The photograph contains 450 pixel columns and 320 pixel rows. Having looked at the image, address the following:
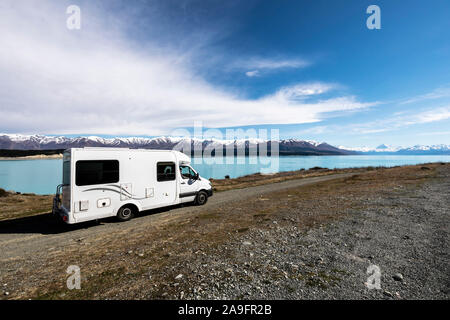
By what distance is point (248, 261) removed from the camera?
5273 millimetres

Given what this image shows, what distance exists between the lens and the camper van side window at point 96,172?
903cm

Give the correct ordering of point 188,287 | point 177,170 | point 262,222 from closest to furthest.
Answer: point 188,287 < point 262,222 < point 177,170

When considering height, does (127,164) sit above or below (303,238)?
above

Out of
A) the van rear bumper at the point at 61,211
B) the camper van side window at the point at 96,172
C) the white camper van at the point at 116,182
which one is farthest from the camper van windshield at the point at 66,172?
the van rear bumper at the point at 61,211

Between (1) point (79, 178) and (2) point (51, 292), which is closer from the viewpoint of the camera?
(2) point (51, 292)

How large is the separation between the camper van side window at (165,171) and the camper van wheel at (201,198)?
2.66 m

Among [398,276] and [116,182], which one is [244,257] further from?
[116,182]

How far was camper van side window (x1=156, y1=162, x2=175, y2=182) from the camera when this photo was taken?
38.1 feet

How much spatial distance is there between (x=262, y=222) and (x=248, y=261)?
142 inches

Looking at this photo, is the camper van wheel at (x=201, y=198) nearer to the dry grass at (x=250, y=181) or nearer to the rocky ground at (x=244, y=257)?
the rocky ground at (x=244, y=257)

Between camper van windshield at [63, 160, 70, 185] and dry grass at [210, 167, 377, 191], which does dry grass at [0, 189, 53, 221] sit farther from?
dry grass at [210, 167, 377, 191]

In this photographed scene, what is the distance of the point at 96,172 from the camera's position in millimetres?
9508

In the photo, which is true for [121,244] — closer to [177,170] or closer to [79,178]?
[79,178]

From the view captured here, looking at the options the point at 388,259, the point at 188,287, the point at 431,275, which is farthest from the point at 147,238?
the point at 431,275
